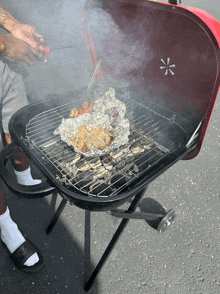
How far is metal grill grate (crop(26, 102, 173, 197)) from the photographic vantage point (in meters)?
1.24

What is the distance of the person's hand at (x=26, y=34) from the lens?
189cm

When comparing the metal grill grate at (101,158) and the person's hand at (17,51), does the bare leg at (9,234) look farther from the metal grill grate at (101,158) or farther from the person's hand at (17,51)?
the person's hand at (17,51)

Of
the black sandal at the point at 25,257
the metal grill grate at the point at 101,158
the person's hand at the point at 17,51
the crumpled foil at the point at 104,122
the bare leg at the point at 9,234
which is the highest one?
the person's hand at the point at 17,51

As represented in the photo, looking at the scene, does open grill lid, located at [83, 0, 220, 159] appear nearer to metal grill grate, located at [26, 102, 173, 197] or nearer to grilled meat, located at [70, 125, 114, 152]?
metal grill grate, located at [26, 102, 173, 197]

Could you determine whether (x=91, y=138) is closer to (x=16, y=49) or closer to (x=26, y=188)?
(x=26, y=188)

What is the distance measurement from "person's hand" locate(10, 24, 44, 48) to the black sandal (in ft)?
5.89

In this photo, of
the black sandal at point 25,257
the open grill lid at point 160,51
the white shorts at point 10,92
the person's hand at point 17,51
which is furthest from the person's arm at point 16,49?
the black sandal at point 25,257

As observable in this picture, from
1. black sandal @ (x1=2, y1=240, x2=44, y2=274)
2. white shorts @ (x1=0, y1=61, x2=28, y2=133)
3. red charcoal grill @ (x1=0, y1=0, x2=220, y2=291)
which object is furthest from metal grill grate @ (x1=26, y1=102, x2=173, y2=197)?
black sandal @ (x1=2, y1=240, x2=44, y2=274)

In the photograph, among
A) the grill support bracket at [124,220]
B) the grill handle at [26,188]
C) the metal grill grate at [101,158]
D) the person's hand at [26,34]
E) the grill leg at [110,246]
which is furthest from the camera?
the person's hand at [26,34]

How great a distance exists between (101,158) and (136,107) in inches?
25.1

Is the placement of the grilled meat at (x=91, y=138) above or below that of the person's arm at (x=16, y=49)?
below

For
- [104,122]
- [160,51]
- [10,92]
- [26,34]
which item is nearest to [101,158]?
[104,122]

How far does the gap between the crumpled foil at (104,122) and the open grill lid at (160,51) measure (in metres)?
0.34

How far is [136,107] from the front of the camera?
1.82 m
